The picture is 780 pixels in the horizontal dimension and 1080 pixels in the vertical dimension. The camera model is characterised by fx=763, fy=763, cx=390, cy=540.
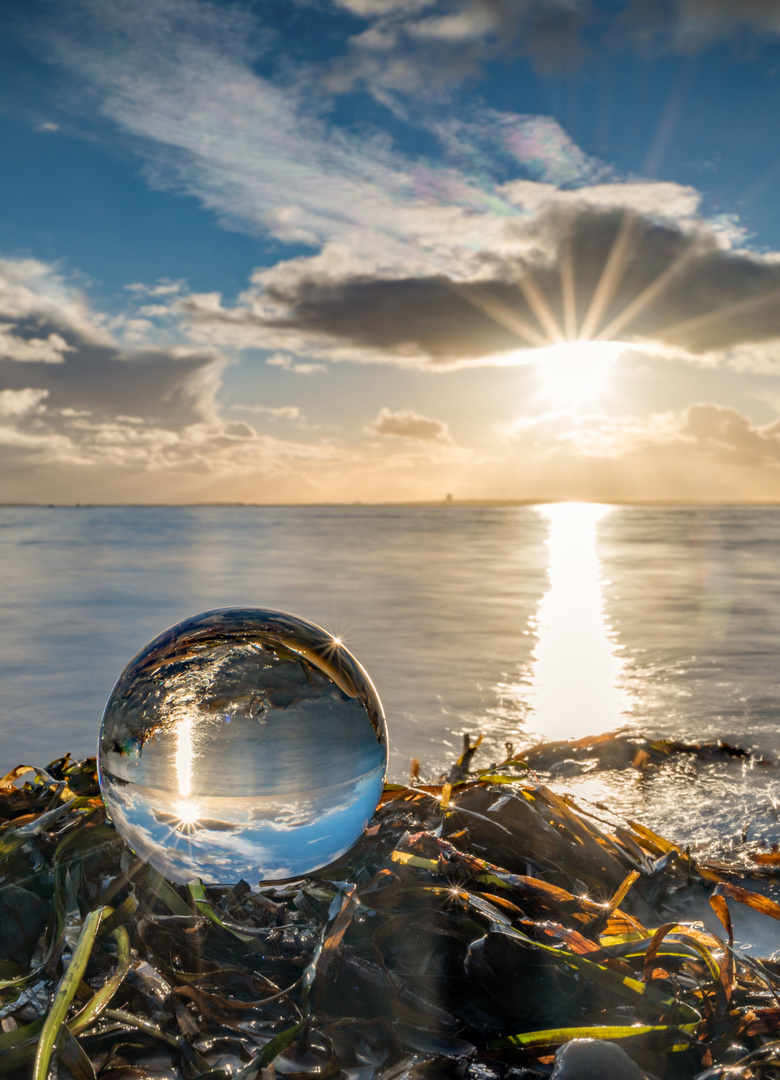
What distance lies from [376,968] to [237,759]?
0.61 metres

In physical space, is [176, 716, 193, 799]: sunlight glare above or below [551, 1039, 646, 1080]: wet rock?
above

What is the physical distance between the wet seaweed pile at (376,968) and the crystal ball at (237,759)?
0.12 m

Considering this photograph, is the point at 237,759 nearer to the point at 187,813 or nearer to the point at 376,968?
the point at 187,813

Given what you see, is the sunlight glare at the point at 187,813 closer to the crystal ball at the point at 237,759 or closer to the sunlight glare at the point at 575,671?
the crystal ball at the point at 237,759

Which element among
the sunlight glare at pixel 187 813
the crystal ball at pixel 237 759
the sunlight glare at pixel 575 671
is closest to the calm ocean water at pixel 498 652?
the sunlight glare at pixel 575 671

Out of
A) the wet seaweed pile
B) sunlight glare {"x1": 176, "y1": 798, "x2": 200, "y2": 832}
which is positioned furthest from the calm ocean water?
sunlight glare {"x1": 176, "y1": 798, "x2": 200, "y2": 832}

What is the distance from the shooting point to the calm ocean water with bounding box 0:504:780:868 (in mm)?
3891

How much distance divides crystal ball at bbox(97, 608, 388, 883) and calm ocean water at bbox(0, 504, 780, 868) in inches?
65.2

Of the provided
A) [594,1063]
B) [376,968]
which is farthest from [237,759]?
[594,1063]

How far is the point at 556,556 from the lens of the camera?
70.3ft

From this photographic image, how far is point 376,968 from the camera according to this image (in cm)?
Answer: 180

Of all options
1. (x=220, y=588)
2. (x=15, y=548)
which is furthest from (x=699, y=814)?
(x=15, y=548)

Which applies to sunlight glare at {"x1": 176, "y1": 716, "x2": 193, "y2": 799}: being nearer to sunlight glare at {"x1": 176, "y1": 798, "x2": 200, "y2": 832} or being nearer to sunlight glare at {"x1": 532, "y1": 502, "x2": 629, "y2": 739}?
sunlight glare at {"x1": 176, "y1": 798, "x2": 200, "y2": 832}

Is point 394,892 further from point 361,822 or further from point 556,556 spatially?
point 556,556
